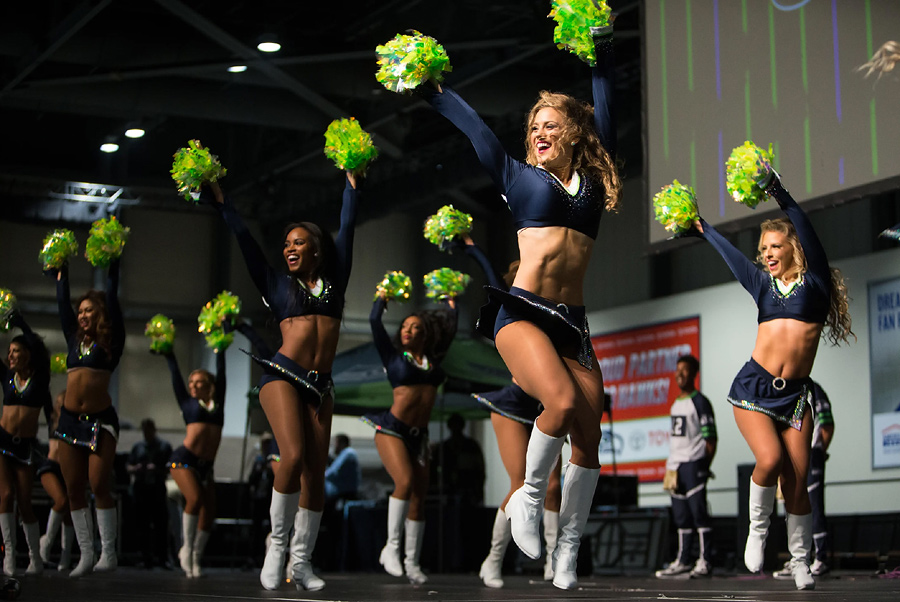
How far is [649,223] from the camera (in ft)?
32.5

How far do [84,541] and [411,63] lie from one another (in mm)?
4666

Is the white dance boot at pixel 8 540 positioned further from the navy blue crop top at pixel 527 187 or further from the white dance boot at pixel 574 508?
the navy blue crop top at pixel 527 187

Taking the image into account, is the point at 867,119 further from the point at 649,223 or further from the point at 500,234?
the point at 500,234

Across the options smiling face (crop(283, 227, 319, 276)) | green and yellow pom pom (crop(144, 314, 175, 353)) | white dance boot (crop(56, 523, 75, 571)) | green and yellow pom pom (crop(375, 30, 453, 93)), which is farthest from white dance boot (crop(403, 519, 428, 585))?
green and yellow pom pom (crop(375, 30, 453, 93))

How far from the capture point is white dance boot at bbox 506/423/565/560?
3.79 meters

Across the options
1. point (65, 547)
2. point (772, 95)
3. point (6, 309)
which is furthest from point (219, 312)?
point (772, 95)

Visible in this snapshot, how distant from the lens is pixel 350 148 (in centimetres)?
575

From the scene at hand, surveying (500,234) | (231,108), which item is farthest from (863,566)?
(231,108)

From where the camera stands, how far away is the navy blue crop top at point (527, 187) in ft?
13.2

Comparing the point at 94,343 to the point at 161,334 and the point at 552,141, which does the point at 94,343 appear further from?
the point at 552,141

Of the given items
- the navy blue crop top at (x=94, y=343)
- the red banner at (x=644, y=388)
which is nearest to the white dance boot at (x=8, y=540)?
the navy blue crop top at (x=94, y=343)

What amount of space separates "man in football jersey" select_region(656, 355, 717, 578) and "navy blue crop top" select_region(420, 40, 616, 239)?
461cm

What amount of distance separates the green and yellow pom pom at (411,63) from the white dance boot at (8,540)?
4.87 metres

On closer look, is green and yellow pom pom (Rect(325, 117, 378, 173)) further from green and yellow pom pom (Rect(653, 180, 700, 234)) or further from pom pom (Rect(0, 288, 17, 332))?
pom pom (Rect(0, 288, 17, 332))
